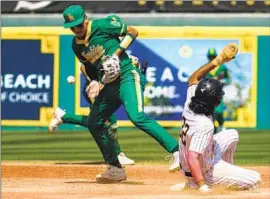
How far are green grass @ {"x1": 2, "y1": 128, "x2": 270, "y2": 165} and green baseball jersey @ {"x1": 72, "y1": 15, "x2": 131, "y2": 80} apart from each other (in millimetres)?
3554

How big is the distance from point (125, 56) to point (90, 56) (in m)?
0.35

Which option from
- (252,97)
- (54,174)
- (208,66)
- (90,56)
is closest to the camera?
(208,66)

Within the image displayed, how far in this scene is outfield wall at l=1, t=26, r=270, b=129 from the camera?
20.8 metres

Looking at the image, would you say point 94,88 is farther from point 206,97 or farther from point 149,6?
point 149,6

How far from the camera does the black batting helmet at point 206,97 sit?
28.5ft

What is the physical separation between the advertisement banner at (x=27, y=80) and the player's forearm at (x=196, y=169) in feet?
40.8

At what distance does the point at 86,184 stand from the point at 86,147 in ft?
20.3

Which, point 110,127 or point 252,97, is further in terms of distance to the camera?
point 252,97

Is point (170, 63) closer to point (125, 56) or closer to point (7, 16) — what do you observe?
point (7, 16)

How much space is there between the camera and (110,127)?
12.3 metres

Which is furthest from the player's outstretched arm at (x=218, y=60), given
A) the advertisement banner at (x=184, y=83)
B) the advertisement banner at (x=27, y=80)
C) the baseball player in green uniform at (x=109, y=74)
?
the advertisement banner at (x=27, y=80)

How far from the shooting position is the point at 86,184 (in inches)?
415

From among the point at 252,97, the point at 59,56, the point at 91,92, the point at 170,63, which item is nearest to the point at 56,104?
the point at 59,56

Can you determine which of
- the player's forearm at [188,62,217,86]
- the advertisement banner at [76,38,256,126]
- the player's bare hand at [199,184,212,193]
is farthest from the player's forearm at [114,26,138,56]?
the advertisement banner at [76,38,256,126]
